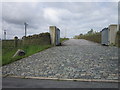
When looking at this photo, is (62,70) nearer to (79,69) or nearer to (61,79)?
(79,69)

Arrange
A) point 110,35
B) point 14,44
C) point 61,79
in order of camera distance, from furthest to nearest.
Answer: point 14,44, point 110,35, point 61,79

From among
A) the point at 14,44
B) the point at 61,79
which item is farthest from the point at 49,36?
the point at 61,79

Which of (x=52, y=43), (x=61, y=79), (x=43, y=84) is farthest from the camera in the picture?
(x=52, y=43)

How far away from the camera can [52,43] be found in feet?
65.2

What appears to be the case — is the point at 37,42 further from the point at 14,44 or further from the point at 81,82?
the point at 81,82

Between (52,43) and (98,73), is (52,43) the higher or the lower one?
the higher one

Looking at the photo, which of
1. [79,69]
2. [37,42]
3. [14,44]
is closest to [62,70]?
[79,69]

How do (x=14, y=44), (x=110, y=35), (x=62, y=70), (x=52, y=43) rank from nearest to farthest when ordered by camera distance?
1. (x=62, y=70)
2. (x=110, y=35)
3. (x=52, y=43)
4. (x=14, y=44)

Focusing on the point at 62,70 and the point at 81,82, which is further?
the point at 62,70

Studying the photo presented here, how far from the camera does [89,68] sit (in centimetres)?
869

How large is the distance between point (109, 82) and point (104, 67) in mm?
2412

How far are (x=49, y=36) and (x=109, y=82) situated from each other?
14298 mm

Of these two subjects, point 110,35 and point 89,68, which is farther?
point 110,35

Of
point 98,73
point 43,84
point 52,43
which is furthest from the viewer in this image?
point 52,43
